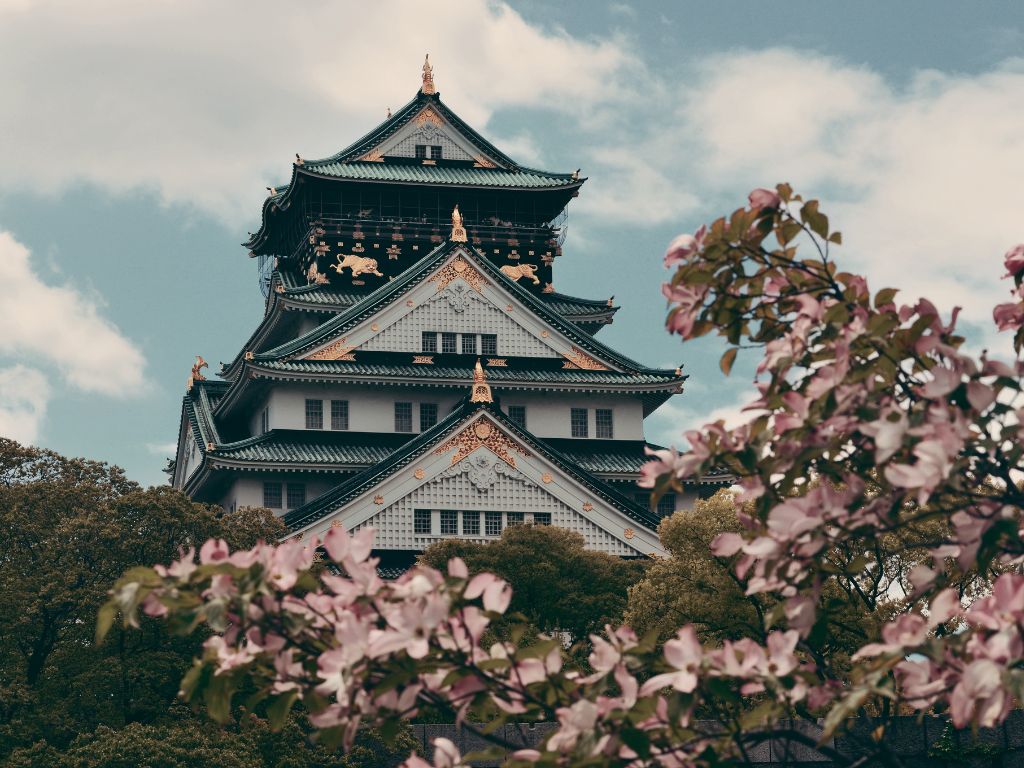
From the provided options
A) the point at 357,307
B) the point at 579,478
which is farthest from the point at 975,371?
the point at 357,307

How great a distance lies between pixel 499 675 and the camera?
307 inches

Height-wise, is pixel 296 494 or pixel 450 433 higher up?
pixel 450 433

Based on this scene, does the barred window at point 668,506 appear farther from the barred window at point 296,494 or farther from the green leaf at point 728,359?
the green leaf at point 728,359

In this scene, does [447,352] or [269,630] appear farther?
[447,352]

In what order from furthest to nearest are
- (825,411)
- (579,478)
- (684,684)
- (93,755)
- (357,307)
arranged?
(357,307) → (579,478) → (93,755) → (825,411) → (684,684)

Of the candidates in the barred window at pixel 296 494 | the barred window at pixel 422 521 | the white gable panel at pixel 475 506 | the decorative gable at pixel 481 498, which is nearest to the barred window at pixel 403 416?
the barred window at pixel 296 494

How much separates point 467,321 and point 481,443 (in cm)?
921

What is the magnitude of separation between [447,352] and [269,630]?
187ft

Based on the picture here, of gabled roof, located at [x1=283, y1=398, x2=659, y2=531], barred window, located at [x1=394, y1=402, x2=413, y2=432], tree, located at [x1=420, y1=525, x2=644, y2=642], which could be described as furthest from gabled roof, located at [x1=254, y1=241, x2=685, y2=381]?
tree, located at [x1=420, y1=525, x2=644, y2=642]

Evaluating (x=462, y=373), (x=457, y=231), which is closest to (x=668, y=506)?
(x=462, y=373)

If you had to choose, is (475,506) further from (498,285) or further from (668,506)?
(498,285)

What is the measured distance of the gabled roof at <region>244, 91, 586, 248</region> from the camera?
232ft

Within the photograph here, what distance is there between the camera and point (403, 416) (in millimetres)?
63719

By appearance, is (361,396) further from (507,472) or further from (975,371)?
(975,371)
